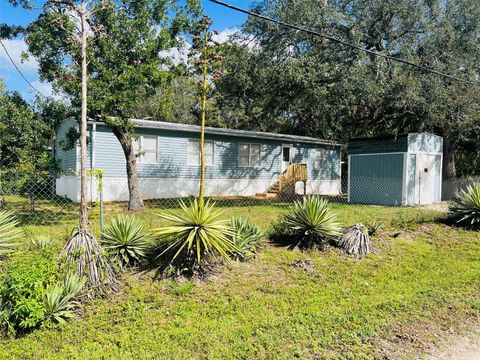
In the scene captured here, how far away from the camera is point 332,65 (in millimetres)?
13352

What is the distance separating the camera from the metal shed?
14.7 m

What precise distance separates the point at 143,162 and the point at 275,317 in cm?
1335

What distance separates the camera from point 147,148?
1662cm

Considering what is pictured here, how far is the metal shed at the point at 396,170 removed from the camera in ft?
48.2

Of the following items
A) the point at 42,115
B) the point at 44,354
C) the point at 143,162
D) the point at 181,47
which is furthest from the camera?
the point at 143,162

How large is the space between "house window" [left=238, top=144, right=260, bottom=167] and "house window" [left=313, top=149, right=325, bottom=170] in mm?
4088

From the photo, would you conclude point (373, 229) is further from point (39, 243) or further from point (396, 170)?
point (396, 170)

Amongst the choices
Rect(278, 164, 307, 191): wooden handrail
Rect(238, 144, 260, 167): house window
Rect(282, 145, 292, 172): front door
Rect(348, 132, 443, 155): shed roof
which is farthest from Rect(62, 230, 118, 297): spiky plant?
Rect(282, 145, 292, 172): front door

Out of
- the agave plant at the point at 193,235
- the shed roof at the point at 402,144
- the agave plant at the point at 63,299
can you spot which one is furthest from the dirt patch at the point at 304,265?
the shed roof at the point at 402,144

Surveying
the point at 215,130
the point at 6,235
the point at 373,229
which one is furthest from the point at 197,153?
the point at 6,235

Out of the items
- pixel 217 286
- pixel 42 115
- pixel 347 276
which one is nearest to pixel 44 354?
pixel 217 286

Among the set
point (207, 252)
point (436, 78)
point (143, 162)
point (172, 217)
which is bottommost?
point (207, 252)

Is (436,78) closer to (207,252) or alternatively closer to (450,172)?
(450,172)

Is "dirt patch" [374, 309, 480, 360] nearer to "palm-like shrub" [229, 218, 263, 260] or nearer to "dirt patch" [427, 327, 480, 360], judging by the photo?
"dirt patch" [427, 327, 480, 360]
